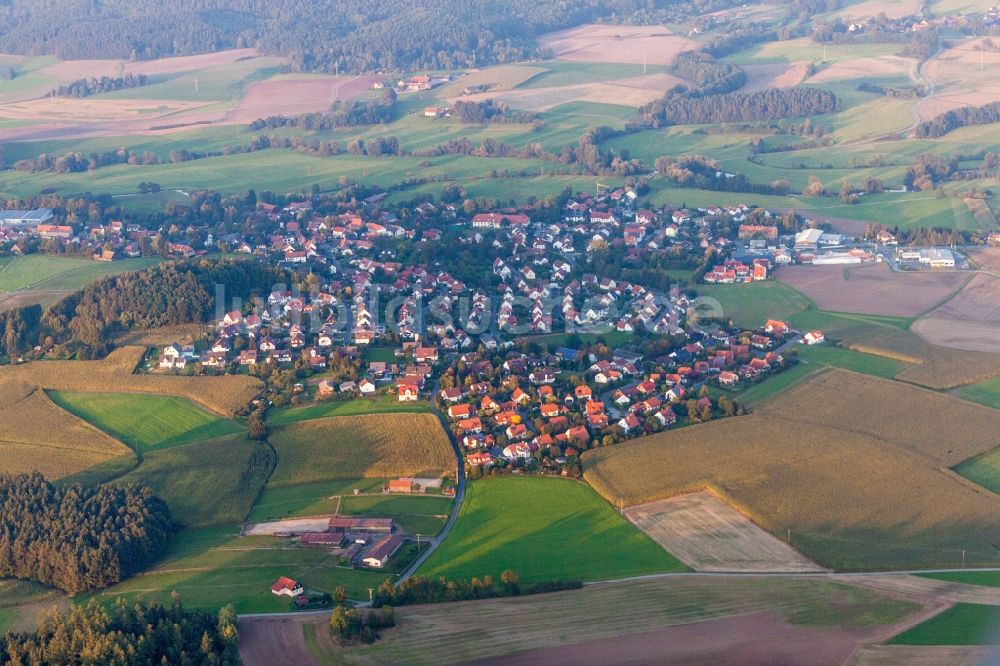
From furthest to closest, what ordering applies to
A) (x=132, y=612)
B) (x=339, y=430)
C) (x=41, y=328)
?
1. (x=41, y=328)
2. (x=339, y=430)
3. (x=132, y=612)

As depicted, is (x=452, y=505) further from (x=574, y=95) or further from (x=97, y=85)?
(x=97, y=85)

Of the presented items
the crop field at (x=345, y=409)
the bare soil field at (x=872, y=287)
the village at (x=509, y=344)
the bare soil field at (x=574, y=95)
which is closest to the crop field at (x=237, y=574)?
the village at (x=509, y=344)

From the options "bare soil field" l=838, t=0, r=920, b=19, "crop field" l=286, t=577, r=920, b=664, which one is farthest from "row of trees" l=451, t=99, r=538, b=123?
"crop field" l=286, t=577, r=920, b=664

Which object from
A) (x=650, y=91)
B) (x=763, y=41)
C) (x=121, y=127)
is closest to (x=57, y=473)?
(x=121, y=127)

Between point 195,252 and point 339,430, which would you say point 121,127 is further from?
point 339,430

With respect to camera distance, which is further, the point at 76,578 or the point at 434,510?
the point at 434,510

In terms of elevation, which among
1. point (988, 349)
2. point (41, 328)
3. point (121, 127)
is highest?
point (121, 127)

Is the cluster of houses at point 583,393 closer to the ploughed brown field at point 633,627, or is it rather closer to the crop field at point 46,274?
the ploughed brown field at point 633,627

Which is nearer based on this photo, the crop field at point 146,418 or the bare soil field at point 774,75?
the crop field at point 146,418
